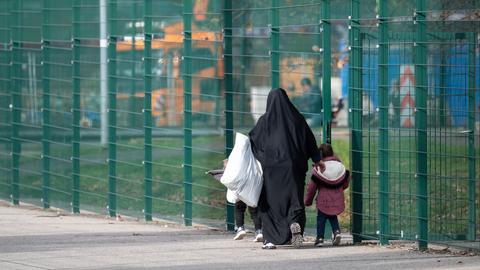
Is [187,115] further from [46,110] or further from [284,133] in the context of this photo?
[46,110]

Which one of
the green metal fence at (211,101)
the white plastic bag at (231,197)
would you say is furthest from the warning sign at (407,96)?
the white plastic bag at (231,197)

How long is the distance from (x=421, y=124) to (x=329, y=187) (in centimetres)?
123

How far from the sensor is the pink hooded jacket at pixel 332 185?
13.2m

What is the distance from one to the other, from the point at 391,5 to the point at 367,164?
1697mm

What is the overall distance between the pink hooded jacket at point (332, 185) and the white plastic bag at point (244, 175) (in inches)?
24.2

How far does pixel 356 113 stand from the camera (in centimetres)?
1341

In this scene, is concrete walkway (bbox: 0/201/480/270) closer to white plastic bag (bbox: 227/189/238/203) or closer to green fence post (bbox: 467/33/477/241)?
white plastic bag (bbox: 227/189/238/203)

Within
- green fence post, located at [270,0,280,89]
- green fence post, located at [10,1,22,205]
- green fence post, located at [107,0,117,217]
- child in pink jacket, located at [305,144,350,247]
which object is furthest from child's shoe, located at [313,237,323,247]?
green fence post, located at [10,1,22,205]

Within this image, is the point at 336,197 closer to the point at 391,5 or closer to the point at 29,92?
the point at 391,5

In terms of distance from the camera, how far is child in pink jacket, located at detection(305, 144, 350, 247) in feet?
43.4

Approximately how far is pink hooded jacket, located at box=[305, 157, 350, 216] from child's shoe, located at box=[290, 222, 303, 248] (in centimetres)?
45

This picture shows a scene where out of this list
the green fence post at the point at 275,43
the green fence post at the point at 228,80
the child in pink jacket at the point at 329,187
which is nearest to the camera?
the child in pink jacket at the point at 329,187

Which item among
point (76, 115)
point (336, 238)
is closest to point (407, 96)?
point (336, 238)

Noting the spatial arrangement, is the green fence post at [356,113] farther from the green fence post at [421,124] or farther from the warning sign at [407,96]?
the green fence post at [421,124]
